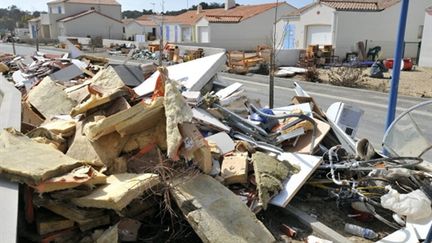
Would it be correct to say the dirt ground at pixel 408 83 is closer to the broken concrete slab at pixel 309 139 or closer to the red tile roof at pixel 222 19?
the broken concrete slab at pixel 309 139

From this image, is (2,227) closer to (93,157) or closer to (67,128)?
(93,157)

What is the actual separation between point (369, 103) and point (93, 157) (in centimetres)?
1176

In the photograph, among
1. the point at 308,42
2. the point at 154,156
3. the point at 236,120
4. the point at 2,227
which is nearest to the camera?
the point at 2,227

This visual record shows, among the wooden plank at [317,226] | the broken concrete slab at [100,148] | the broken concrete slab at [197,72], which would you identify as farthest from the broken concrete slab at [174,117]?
the broken concrete slab at [197,72]

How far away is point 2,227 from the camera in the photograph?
10.0 ft

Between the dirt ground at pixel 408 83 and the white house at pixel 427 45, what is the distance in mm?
2636

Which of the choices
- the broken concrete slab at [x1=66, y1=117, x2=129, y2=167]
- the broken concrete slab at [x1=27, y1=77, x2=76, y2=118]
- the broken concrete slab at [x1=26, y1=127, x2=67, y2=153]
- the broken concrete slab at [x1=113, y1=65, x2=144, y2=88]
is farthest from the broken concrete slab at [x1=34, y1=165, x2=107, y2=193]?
the broken concrete slab at [x1=113, y1=65, x2=144, y2=88]

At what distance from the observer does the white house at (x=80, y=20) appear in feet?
209

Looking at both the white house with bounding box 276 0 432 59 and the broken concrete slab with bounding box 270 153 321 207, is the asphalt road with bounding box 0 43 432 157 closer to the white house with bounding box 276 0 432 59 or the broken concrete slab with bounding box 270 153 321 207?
the broken concrete slab with bounding box 270 153 321 207

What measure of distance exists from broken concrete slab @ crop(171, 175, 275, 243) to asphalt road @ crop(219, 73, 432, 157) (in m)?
5.21

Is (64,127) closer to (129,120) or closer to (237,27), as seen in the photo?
(129,120)

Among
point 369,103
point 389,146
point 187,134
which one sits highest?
point 187,134

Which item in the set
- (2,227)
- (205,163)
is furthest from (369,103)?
(2,227)

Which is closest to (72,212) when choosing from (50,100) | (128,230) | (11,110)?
(128,230)
